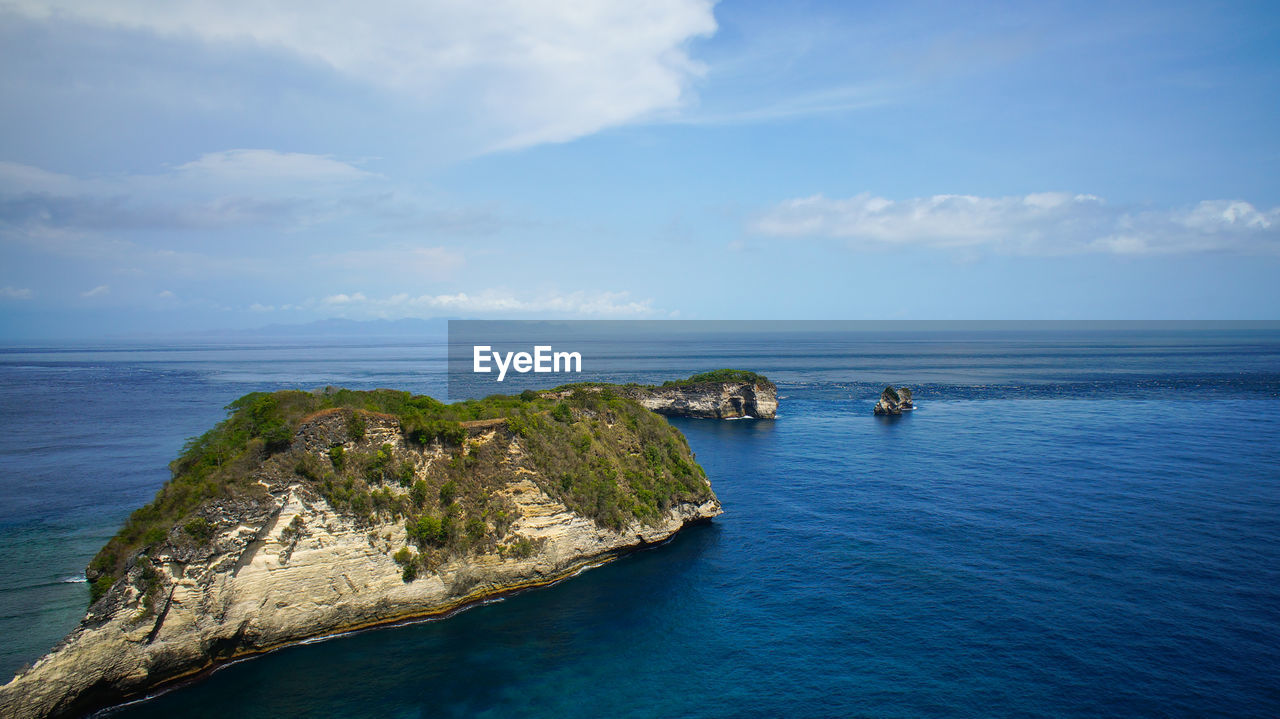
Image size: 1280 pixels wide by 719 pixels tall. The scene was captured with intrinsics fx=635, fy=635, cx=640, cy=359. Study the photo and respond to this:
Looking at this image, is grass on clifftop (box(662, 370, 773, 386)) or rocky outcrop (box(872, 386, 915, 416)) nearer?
rocky outcrop (box(872, 386, 915, 416))

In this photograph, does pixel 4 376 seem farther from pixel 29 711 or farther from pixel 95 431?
pixel 29 711

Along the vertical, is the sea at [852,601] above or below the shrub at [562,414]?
below

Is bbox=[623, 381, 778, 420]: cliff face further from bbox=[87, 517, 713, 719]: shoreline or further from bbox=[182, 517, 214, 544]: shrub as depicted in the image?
bbox=[182, 517, 214, 544]: shrub

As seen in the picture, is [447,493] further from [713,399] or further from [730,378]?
[730,378]

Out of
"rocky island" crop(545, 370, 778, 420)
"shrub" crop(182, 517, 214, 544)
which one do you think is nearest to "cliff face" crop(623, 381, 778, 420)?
"rocky island" crop(545, 370, 778, 420)

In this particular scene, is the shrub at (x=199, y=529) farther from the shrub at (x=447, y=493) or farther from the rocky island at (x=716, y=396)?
the rocky island at (x=716, y=396)

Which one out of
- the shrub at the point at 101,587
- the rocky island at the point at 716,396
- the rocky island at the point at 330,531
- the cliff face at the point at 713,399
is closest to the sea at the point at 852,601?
the rocky island at the point at 330,531

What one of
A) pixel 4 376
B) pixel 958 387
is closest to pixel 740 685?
pixel 958 387
